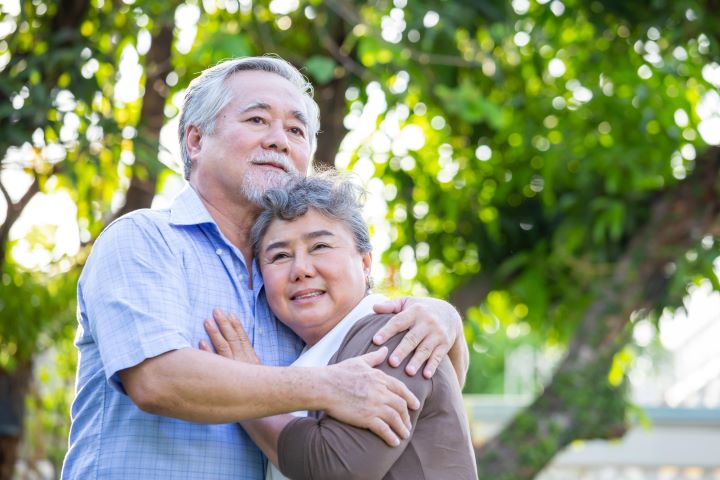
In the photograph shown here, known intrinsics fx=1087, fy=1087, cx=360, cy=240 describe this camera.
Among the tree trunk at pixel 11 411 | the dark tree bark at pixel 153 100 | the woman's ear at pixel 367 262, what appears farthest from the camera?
the tree trunk at pixel 11 411

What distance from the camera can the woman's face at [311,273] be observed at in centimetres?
212

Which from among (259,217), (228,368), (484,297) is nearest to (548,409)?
(484,297)

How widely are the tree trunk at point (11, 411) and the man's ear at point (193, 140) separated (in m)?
2.41

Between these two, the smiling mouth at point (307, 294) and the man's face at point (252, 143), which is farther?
the man's face at point (252, 143)

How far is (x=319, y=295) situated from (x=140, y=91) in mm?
2708

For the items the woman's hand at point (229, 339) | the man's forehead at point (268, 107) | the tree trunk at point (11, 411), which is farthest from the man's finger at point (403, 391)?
the tree trunk at point (11, 411)

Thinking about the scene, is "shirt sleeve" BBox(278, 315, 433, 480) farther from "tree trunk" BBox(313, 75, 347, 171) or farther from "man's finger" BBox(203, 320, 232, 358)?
"tree trunk" BBox(313, 75, 347, 171)

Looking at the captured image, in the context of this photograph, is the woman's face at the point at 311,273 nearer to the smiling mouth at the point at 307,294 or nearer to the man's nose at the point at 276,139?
the smiling mouth at the point at 307,294

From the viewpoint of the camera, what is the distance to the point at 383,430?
1.84m

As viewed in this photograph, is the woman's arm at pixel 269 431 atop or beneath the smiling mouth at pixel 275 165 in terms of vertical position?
beneath

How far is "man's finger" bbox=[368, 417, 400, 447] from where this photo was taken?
1841mm

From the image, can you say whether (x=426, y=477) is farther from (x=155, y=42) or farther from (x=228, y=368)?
(x=155, y=42)

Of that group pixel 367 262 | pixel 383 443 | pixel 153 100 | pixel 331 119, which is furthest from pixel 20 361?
pixel 383 443

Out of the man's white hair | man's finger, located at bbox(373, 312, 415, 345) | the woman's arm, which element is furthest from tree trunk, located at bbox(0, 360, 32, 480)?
man's finger, located at bbox(373, 312, 415, 345)
